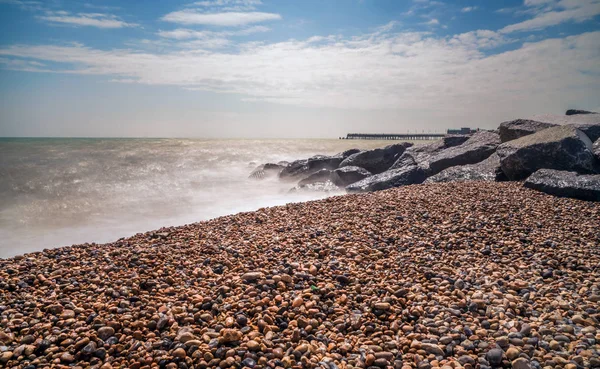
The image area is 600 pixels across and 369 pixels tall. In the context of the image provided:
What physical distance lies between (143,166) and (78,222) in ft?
48.2

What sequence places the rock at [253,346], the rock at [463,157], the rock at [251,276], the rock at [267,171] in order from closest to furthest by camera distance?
the rock at [253,346]
the rock at [251,276]
the rock at [463,157]
the rock at [267,171]

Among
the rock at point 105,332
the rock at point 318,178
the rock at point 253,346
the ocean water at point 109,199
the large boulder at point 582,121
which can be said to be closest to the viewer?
the rock at point 253,346

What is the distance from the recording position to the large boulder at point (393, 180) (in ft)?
31.8

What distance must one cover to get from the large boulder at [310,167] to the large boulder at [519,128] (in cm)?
705

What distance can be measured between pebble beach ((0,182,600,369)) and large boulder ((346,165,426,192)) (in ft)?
14.0

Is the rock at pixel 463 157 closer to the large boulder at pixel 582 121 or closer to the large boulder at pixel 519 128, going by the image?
the large boulder at pixel 519 128

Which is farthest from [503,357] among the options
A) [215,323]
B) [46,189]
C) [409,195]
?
[46,189]

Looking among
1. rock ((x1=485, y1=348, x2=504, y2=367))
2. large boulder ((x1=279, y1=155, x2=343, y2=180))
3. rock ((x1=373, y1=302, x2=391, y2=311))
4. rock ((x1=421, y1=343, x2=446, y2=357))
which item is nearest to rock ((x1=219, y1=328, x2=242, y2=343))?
rock ((x1=373, y1=302, x2=391, y2=311))

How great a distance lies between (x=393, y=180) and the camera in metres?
9.80

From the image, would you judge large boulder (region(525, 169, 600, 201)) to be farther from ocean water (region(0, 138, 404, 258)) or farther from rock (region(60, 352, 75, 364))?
rock (region(60, 352, 75, 364))

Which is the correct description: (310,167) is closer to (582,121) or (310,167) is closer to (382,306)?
(582,121)

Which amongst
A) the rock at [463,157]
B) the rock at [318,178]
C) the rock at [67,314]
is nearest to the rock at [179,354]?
the rock at [67,314]

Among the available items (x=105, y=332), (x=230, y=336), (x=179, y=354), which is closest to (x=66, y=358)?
(x=105, y=332)

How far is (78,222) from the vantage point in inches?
377
